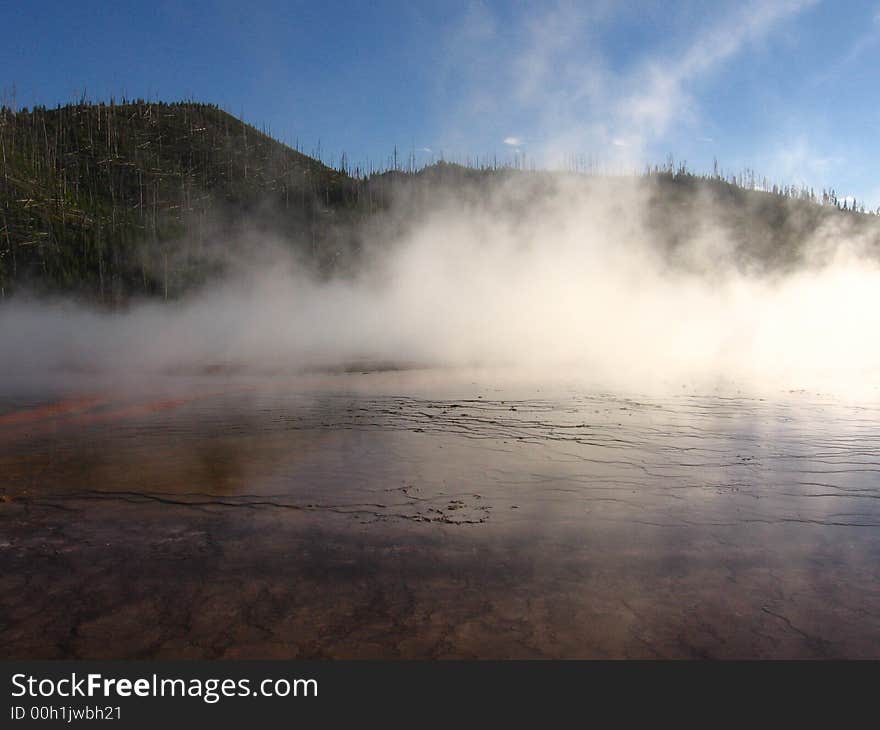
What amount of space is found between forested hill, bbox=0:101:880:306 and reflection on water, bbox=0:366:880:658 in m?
27.3

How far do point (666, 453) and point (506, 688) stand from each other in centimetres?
329

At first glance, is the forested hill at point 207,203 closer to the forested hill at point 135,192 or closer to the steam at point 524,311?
the forested hill at point 135,192

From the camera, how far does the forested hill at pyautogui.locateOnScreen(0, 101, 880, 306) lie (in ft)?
99.3

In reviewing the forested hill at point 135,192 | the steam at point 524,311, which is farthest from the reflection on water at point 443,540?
the forested hill at point 135,192

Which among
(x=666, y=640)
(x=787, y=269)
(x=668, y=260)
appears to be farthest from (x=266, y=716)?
(x=787, y=269)

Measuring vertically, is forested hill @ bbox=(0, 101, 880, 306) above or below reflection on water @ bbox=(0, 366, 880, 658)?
above

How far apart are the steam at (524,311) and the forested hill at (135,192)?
3390 mm

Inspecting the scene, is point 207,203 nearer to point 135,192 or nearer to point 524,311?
point 135,192

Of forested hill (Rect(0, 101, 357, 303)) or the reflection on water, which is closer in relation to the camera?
the reflection on water

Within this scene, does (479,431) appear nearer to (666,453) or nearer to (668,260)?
(666,453)

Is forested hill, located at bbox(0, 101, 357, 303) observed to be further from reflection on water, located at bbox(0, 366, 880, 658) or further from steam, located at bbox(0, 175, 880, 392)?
reflection on water, located at bbox(0, 366, 880, 658)

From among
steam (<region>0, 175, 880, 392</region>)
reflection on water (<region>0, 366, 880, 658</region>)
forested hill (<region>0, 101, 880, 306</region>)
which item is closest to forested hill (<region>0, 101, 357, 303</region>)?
forested hill (<region>0, 101, 880, 306</region>)

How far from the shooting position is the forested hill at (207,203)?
3028 centimetres

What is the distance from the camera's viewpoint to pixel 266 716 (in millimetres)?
1846
